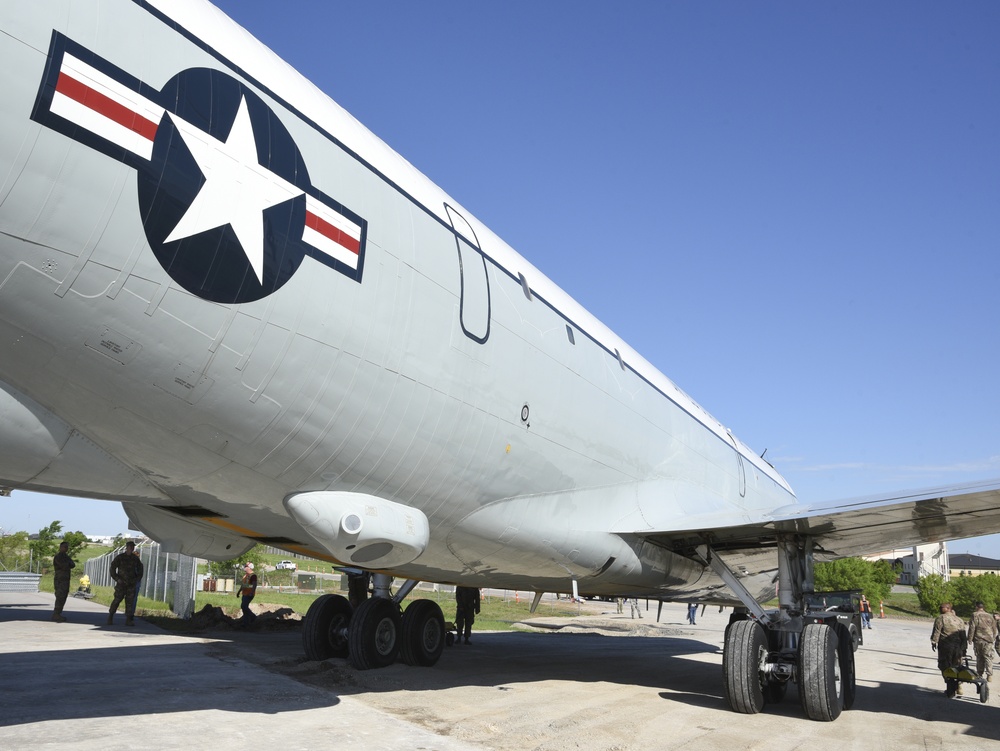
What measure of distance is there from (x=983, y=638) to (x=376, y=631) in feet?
30.1

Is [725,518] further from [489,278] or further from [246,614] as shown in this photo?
[246,614]

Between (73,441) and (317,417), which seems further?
(317,417)

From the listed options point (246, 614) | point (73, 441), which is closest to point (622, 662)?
point (246, 614)

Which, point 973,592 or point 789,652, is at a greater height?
point 789,652

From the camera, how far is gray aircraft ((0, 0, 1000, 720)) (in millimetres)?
3883

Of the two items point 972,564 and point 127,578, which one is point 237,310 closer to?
point 127,578

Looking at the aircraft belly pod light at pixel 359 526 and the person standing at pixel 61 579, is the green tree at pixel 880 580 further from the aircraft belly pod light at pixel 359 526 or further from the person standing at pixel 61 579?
the aircraft belly pod light at pixel 359 526

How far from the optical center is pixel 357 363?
5.37m

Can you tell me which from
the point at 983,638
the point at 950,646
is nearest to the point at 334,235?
the point at 950,646

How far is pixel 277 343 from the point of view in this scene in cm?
482

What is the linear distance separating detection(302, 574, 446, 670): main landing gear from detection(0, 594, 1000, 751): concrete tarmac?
246 millimetres

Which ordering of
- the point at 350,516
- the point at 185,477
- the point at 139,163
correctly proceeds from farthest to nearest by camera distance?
the point at 350,516 < the point at 185,477 < the point at 139,163

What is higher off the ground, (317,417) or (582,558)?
(317,417)

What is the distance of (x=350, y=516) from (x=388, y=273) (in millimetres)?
1762
